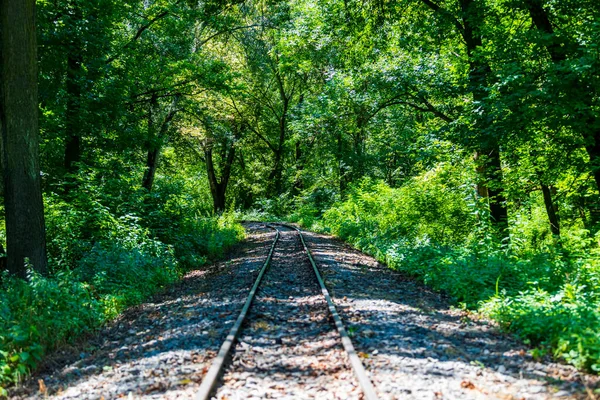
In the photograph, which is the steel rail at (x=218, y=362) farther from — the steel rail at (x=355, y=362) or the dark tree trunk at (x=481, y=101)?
the dark tree trunk at (x=481, y=101)

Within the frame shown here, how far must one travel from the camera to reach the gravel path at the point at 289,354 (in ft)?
14.2

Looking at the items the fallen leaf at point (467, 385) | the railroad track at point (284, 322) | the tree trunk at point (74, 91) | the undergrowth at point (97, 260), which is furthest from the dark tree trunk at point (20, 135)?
the fallen leaf at point (467, 385)

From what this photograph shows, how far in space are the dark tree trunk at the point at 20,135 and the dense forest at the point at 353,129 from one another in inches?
1.2

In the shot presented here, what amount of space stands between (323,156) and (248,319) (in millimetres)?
28775

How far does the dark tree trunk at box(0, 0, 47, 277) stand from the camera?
7852 mm

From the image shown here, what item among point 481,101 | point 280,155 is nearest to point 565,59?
point 481,101

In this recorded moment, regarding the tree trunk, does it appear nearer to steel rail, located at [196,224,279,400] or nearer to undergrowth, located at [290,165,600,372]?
steel rail, located at [196,224,279,400]

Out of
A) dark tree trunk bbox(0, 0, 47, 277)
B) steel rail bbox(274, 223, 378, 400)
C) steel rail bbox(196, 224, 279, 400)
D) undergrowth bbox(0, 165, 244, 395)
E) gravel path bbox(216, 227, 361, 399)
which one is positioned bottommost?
gravel path bbox(216, 227, 361, 399)

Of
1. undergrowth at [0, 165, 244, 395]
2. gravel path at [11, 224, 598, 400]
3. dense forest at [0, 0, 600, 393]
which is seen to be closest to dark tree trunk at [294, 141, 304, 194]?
dense forest at [0, 0, 600, 393]

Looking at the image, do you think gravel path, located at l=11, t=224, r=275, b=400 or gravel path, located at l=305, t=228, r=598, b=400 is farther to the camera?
→ gravel path, located at l=11, t=224, r=275, b=400

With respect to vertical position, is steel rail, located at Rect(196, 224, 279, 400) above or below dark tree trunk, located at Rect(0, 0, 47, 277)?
below

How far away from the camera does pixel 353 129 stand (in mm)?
18859

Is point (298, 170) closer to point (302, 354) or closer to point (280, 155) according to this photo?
point (280, 155)

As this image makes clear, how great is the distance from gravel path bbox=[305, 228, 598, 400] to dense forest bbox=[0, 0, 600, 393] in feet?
1.43
